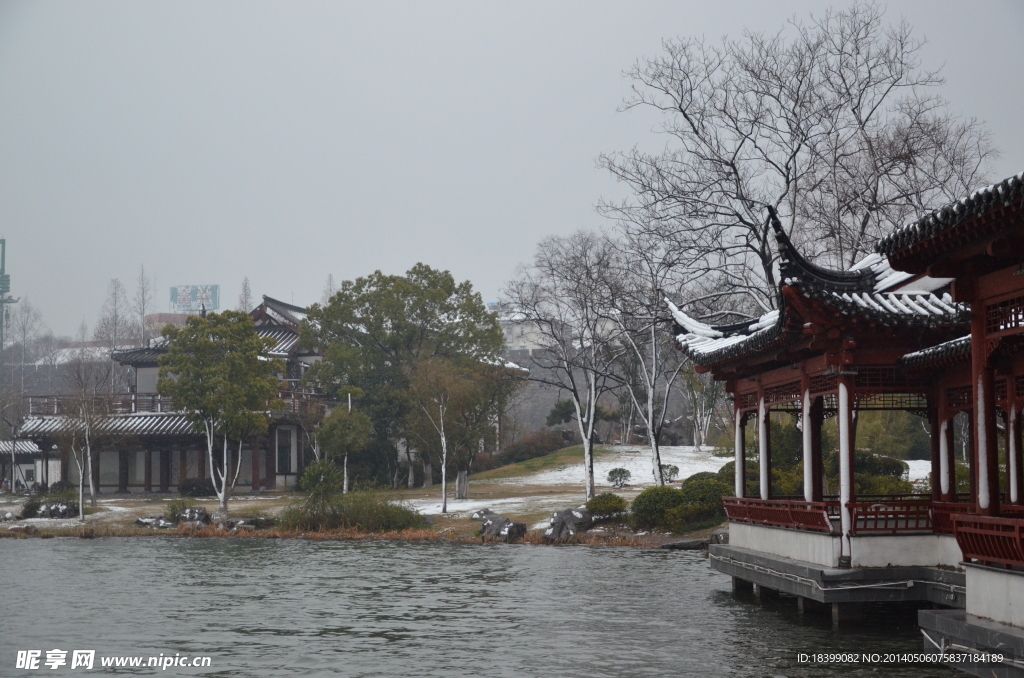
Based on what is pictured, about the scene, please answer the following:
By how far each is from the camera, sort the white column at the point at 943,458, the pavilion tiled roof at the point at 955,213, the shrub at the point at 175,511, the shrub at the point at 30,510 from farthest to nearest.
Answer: the shrub at the point at 30,510, the shrub at the point at 175,511, the white column at the point at 943,458, the pavilion tiled roof at the point at 955,213

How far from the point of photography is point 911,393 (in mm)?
15148

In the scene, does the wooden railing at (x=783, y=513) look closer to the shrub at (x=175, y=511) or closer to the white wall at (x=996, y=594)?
the white wall at (x=996, y=594)

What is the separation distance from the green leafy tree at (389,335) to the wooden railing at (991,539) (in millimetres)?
41416

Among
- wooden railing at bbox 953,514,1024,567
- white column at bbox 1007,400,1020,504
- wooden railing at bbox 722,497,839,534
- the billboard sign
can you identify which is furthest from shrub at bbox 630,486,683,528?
the billboard sign

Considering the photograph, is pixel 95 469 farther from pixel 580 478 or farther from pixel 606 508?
pixel 606 508

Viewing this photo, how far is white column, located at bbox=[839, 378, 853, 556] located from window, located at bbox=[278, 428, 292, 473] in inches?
1555

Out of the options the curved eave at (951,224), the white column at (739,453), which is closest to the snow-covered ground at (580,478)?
the white column at (739,453)

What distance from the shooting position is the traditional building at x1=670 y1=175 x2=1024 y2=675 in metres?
9.27

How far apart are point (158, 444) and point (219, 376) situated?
11502mm

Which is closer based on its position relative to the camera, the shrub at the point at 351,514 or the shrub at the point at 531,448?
the shrub at the point at 351,514

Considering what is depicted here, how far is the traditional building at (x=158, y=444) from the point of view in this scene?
4791 centimetres

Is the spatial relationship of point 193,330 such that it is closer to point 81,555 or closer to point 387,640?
point 81,555

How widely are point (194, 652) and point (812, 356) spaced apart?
9.37 m

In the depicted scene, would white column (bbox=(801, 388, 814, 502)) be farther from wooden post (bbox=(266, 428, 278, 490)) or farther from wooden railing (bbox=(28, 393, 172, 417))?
wooden railing (bbox=(28, 393, 172, 417))
